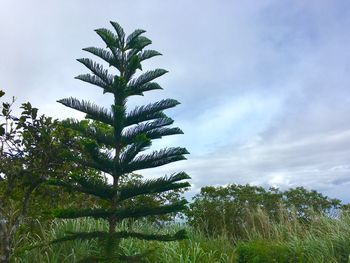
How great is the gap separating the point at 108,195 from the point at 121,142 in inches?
28.6

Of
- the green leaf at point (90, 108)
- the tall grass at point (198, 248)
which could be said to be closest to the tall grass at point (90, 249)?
the tall grass at point (198, 248)

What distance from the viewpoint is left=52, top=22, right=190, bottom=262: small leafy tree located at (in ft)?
21.3

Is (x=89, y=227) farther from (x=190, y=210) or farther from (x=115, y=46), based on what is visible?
(x=190, y=210)

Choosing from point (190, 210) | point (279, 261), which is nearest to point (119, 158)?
point (279, 261)

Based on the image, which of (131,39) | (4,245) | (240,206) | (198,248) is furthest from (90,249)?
(240,206)

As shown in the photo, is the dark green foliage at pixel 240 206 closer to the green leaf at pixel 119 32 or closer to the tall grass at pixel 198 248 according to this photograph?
the tall grass at pixel 198 248

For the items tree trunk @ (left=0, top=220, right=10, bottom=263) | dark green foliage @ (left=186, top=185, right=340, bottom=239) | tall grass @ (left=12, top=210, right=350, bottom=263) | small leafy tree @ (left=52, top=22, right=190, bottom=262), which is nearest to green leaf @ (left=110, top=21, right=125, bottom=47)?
small leafy tree @ (left=52, top=22, right=190, bottom=262)

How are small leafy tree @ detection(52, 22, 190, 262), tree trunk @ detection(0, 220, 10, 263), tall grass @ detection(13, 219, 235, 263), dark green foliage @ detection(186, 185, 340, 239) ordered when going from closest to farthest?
1. small leafy tree @ detection(52, 22, 190, 262)
2. tree trunk @ detection(0, 220, 10, 263)
3. tall grass @ detection(13, 219, 235, 263)
4. dark green foliage @ detection(186, 185, 340, 239)

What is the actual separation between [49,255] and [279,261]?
4008mm

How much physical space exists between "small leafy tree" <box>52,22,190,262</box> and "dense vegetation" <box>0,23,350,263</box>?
0.05ft

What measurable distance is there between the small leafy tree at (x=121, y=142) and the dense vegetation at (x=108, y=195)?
14mm

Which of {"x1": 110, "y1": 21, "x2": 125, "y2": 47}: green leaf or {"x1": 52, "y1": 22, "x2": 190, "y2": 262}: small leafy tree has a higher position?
{"x1": 110, "y1": 21, "x2": 125, "y2": 47}: green leaf

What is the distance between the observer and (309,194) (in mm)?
15219

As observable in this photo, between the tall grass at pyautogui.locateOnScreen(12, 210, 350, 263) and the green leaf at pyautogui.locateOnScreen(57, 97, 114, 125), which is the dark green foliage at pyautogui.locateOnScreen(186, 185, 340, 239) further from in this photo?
the green leaf at pyautogui.locateOnScreen(57, 97, 114, 125)
